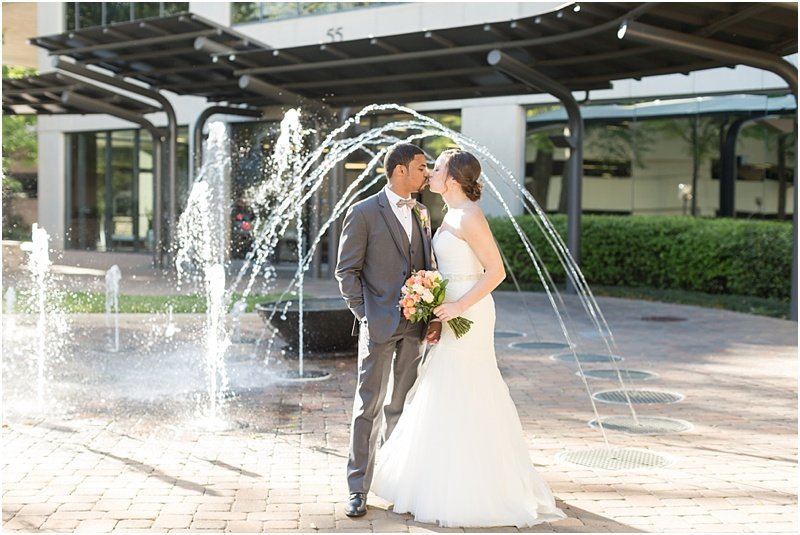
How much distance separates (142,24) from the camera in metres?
17.1

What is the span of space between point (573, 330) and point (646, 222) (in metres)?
5.33

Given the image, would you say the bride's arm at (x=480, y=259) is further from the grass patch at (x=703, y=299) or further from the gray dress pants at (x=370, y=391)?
the grass patch at (x=703, y=299)

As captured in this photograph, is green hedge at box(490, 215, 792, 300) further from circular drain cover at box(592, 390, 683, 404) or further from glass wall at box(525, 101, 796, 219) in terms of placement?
circular drain cover at box(592, 390, 683, 404)

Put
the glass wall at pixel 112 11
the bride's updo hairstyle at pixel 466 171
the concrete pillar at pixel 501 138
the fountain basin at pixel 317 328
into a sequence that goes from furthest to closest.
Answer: the glass wall at pixel 112 11, the concrete pillar at pixel 501 138, the fountain basin at pixel 317 328, the bride's updo hairstyle at pixel 466 171

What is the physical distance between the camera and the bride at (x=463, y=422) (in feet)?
15.6

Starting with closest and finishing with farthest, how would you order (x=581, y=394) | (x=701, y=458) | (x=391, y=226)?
1. (x=391, y=226)
2. (x=701, y=458)
3. (x=581, y=394)

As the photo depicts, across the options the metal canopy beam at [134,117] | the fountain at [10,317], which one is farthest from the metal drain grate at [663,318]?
the metal canopy beam at [134,117]

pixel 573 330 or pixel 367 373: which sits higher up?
pixel 367 373

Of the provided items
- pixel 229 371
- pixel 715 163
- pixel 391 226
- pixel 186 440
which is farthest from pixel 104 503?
pixel 715 163

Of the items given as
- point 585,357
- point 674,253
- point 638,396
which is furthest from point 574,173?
point 638,396

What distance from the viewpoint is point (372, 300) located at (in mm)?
4961

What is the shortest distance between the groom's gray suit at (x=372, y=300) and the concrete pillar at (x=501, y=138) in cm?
1516

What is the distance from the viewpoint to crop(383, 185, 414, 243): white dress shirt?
4988 mm

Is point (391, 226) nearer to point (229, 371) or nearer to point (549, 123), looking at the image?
point (229, 371)
